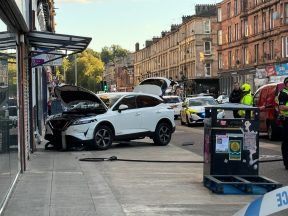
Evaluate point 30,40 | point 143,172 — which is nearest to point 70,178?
point 143,172

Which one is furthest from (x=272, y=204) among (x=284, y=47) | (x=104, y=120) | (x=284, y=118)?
(x=284, y=47)

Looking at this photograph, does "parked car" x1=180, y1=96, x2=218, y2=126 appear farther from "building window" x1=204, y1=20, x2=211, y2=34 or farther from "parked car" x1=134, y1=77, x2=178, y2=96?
"building window" x1=204, y1=20, x2=211, y2=34

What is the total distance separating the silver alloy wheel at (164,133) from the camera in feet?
59.0

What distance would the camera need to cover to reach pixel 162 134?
59.2 feet

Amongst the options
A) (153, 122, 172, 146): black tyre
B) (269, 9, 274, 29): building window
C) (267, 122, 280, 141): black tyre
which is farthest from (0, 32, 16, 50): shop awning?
(269, 9, 274, 29): building window

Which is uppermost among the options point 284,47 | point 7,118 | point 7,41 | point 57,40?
point 284,47

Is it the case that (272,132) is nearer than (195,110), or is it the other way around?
(272,132)

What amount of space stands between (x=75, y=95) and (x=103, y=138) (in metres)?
1.90

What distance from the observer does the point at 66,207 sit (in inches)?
303

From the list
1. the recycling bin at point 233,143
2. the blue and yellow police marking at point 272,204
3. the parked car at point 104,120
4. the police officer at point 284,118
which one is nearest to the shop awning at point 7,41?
the recycling bin at point 233,143

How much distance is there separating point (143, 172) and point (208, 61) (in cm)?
8127

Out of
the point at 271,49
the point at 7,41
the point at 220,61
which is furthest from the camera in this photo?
the point at 220,61

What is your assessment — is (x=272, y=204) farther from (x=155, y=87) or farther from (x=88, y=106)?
(x=155, y=87)

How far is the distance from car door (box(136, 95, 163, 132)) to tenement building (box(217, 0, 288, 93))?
3749 centimetres
